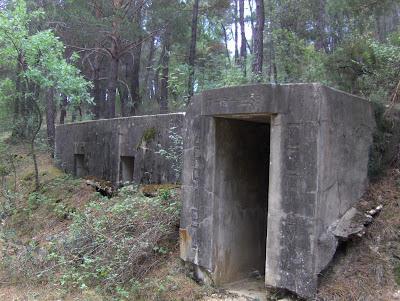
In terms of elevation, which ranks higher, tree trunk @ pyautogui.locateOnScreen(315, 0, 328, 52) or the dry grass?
tree trunk @ pyautogui.locateOnScreen(315, 0, 328, 52)

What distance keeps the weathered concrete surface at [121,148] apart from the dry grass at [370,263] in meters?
3.65

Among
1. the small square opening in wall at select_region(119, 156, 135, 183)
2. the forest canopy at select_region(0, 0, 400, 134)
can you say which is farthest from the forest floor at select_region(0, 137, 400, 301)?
the forest canopy at select_region(0, 0, 400, 134)

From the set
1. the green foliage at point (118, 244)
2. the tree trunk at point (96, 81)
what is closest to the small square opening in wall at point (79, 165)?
the green foliage at point (118, 244)

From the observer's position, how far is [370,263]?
446 cm

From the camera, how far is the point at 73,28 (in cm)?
1369

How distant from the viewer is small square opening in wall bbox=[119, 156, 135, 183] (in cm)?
926

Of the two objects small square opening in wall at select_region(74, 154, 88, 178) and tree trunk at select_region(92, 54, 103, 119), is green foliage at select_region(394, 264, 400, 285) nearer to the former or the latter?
small square opening in wall at select_region(74, 154, 88, 178)

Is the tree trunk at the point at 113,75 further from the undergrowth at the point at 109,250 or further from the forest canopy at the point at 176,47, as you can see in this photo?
the undergrowth at the point at 109,250

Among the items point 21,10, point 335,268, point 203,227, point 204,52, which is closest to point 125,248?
point 203,227

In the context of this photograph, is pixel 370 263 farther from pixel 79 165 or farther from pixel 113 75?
pixel 113 75

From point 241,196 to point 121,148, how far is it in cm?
419

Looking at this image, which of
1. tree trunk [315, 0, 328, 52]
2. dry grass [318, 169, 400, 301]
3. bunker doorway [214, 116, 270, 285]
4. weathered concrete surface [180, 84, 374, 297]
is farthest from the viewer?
tree trunk [315, 0, 328, 52]

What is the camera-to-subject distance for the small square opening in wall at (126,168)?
30.4 feet

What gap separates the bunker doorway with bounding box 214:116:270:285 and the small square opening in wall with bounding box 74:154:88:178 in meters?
6.07
